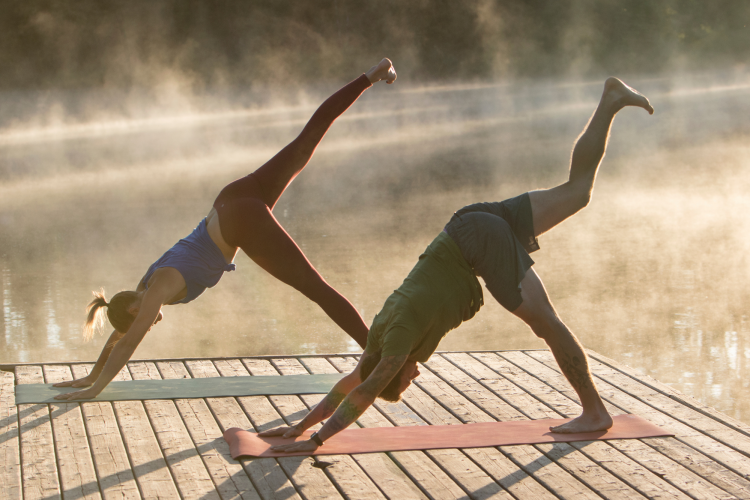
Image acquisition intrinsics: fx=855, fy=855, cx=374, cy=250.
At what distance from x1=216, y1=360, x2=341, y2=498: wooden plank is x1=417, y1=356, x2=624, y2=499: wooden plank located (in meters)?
0.63

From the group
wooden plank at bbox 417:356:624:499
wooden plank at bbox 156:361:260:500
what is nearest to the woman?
wooden plank at bbox 156:361:260:500

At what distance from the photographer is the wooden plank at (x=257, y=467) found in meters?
2.68

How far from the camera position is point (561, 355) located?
122 inches

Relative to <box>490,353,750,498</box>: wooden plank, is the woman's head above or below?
below

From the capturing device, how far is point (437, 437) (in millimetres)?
3162

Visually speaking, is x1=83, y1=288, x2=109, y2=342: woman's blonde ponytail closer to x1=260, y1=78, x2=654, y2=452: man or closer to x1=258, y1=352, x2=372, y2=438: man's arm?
x1=260, y1=78, x2=654, y2=452: man

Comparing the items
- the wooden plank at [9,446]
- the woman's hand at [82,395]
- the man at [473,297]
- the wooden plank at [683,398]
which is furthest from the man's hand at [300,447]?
the wooden plank at [683,398]

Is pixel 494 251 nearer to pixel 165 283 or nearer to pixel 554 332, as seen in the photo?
pixel 554 332

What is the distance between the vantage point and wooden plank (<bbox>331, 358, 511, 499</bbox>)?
272cm

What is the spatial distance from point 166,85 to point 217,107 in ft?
5.57

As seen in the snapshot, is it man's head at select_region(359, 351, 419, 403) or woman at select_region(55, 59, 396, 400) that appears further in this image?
woman at select_region(55, 59, 396, 400)

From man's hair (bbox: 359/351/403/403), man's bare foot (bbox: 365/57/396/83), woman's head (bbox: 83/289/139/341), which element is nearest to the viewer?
man's hair (bbox: 359/351/403/403)

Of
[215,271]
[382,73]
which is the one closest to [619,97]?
[382,73]

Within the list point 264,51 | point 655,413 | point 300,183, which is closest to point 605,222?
point 300,183
